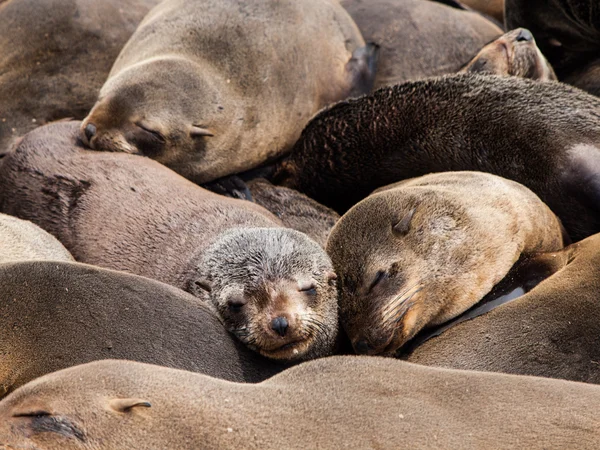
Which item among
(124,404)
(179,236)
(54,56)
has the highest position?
(124,404)

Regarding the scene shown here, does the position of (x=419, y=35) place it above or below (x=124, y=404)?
below

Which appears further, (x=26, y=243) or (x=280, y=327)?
(x=26, y=243)

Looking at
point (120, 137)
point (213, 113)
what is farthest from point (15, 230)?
point (213, 113)

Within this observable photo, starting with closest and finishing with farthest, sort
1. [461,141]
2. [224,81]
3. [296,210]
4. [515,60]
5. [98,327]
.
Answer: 1. [98,327]
2. [461,141]
3. [296,210]
4. [224,81]
5. [515,60]

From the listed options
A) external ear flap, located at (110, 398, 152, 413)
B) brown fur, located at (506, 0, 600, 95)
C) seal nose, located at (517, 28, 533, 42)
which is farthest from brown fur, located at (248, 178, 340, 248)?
external ear flap, located at (110, 398, 152, 413)

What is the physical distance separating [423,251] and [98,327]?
1.55 metres

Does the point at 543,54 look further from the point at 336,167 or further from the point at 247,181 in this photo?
the point at 247,181

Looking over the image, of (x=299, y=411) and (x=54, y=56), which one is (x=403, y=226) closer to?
(x=299, y=411)

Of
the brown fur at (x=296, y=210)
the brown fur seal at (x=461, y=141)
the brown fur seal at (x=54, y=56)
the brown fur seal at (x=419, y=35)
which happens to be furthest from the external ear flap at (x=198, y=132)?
the brown fur seal at (x=419, y=35)

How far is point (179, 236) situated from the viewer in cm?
436

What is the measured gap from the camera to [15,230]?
421 centimetres

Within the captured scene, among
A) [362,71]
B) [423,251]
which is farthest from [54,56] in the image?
[423,251]

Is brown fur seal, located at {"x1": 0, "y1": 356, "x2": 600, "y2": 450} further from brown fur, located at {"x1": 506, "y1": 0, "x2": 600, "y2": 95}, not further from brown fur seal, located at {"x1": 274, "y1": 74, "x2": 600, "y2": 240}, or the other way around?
brown fur, located at {"x1": 506, "y1": 0, "x2": 600, "y2": 95}

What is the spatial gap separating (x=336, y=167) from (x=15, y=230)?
205cm
